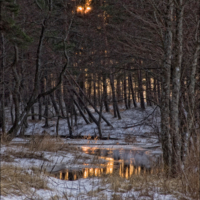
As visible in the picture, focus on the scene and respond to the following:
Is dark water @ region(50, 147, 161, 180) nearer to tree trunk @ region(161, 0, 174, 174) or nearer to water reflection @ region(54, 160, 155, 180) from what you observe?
water reflection @ region(54, 160, 155, 180)

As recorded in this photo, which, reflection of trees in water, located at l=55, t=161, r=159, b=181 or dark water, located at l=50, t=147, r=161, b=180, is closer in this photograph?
reflection of trees in water, located at l=55, t=161, r=159, b=181

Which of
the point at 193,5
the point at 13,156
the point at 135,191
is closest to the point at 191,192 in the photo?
the point at 135,191

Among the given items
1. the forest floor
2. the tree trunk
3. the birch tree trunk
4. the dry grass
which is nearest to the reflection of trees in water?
the forest floor

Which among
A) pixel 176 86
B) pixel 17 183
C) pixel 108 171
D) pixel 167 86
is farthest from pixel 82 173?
pixel 176 86

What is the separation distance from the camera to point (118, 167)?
375 inches

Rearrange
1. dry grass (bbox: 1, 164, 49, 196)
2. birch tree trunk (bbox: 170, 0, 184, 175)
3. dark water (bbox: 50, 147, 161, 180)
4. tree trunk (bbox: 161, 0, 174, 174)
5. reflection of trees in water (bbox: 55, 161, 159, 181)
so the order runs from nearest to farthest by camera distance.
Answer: dry grass (bbox: 1, 164, 49, 196) < birch tree trunk (bbox: 170, 0, 184, 175) < tree trunk (bbox: 161, 0, 174, 174) < reflection of trees in water (bbox: 55, 161, 159, 181) < dark water (bbox: 50, 147, 161, 180)

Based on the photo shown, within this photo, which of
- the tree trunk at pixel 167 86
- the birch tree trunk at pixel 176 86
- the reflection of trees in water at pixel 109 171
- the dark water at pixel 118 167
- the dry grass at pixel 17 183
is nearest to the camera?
the dry grass at pixel 17 183

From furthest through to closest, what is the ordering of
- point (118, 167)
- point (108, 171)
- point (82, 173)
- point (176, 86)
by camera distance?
1. point (118, 167)
2. point (108, 171)
3. point (82, 173)
4. point (176, 86)

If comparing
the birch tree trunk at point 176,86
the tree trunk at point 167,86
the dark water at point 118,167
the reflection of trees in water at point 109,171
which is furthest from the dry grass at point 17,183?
the birch tree trunk at point 176,86

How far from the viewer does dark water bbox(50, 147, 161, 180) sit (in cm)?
802

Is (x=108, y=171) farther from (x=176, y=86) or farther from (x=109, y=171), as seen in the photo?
(x=176, y=86)

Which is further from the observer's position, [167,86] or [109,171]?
[109,171]

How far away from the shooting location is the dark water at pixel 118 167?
316 inches

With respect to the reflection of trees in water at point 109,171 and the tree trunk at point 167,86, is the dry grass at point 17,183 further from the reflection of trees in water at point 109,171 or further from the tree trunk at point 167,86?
the tree trunk at point 167,86
